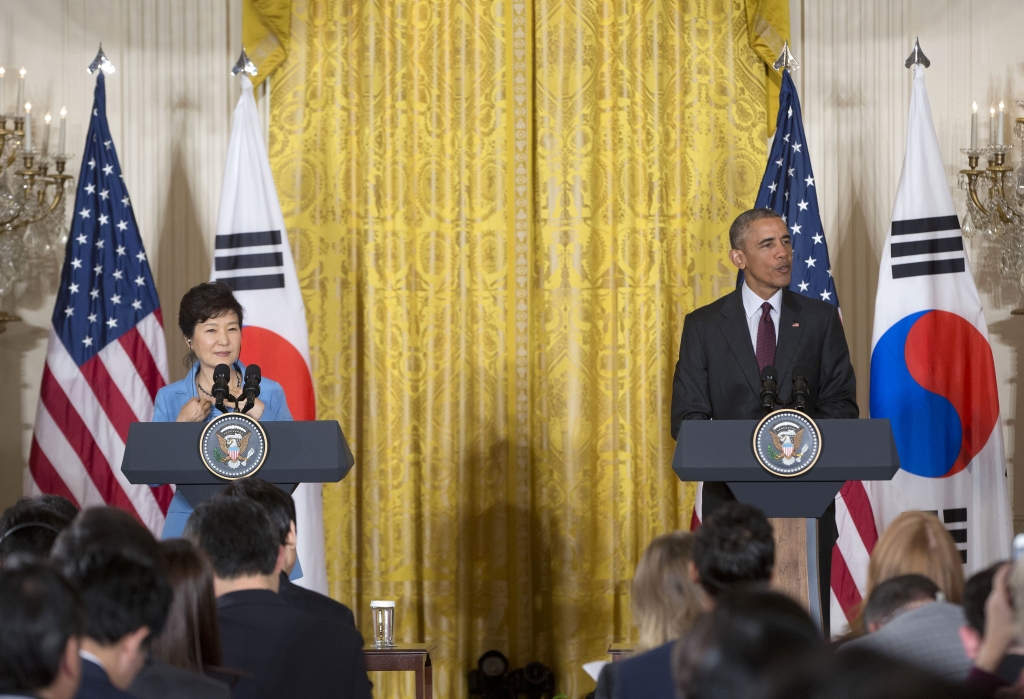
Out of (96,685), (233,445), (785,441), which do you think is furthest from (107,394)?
(96,685)

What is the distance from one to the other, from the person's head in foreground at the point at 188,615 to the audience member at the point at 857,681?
4.52ft

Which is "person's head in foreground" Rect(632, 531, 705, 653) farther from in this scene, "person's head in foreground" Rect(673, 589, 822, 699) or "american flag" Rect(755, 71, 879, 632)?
"american flag" Rect(755, 71, 879, 632)

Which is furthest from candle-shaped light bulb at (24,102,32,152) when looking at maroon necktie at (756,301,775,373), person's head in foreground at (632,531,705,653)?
person's head in foreground at (632,531,705,653)

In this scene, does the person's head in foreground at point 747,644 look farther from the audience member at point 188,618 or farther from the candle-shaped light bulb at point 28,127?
the candle-shaped light bulb at point 28,127

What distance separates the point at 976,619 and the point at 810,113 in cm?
468

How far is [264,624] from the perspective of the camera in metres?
2.35

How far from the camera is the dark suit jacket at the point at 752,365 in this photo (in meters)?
4.30

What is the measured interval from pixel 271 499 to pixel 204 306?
58.5 inches

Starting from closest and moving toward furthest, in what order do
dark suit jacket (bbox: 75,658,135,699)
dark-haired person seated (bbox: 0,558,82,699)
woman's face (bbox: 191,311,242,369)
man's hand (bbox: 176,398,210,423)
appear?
1. dark-haired person seated (bbox: 0,558,82,699)
2. dark suit jacket (bbox: 75,658,135,699)
3. man's hand (bbox: 176,398,210,423)
4. woman's face (bbox: 191,311,242,369)

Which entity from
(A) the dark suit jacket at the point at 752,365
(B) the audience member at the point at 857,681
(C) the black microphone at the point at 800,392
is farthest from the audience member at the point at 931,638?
(A) the dark suit jacket at the point at 752,365

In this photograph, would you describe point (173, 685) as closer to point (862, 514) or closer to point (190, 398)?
point (190, 398)

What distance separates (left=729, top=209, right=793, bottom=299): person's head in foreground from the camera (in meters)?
4.35

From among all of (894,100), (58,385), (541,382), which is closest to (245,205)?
(58,385)

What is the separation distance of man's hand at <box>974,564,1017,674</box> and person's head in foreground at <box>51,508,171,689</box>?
1.32 m
